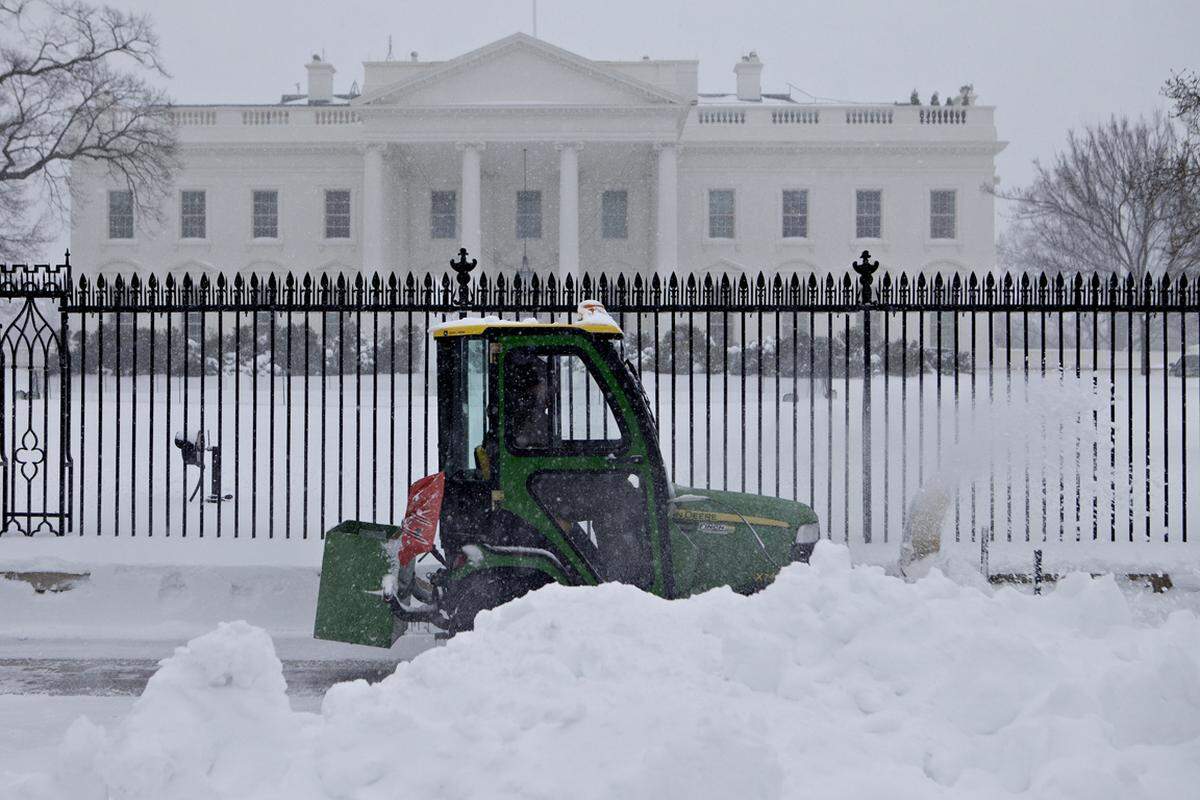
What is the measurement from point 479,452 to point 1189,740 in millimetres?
→ 3681

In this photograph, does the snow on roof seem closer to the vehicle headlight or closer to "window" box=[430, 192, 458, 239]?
"window" box=[430, 192, 458, 239]

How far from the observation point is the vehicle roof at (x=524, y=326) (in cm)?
595

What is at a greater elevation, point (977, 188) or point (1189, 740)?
point (977, 188)

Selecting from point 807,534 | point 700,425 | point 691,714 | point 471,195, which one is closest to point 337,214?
point 471,195

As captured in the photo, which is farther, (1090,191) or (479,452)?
(1090,191)

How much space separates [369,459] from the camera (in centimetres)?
1470

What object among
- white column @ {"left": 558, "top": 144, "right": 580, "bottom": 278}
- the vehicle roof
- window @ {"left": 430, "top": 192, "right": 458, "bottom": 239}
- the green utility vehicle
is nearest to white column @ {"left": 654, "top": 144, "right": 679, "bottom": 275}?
white column @ {"left": 558, "top": 144, "right": 580, "bottom": 278}

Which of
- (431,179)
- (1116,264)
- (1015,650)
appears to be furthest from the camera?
(431,179)

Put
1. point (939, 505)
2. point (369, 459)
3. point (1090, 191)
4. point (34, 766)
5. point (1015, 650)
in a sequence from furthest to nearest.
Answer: point (1090, 191), point (369, 459), point (939, 505), point (34, 766), point (1015, 650)

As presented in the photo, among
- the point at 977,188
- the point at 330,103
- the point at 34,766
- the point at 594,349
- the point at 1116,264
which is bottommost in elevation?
the point at 34,766

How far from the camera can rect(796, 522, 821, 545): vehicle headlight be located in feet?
21.1

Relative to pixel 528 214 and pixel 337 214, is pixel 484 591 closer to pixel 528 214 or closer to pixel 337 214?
pixel 528 214

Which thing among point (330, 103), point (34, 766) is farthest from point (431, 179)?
point (34, 766)

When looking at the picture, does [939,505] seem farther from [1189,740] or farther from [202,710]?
[202,710]
